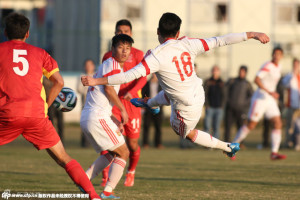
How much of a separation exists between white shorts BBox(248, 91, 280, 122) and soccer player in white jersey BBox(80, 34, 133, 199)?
673 cm

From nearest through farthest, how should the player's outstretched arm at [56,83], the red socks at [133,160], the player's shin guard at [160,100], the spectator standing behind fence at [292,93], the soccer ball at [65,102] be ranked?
the player's outstretched arm at [56,83], the soccer ball at [65,102], the player's shin guard at [160,100], the red socks at [133,160], the spectator standing behind fence at [292,93]

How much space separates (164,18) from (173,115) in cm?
131

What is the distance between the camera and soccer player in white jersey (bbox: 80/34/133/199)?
874 centimetres

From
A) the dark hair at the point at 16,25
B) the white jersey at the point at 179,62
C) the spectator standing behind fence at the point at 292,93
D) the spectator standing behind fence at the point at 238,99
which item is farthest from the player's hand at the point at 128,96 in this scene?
the spectator standing behind fence at the point at 292,93

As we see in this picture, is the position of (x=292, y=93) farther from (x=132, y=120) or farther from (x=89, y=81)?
(x=89, y=81)

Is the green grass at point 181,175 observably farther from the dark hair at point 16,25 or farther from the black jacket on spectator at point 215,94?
the dark hair at point 16,25

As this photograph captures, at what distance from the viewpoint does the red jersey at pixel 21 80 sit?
7.06m

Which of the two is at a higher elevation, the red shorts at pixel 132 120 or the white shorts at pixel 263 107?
the red shorts at pixel 132 120

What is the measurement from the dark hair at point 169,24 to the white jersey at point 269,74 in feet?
23.1

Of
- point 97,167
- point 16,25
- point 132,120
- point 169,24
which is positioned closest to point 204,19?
point 132,120

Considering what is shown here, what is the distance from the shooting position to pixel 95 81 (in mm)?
7520

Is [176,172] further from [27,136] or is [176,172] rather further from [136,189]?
[27,136]

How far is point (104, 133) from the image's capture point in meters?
8.75

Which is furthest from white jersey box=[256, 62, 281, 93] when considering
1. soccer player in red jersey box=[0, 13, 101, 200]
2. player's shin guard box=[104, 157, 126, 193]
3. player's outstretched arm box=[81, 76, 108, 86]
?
soccer player in red jersey box=[0, 13, 101, 200]
